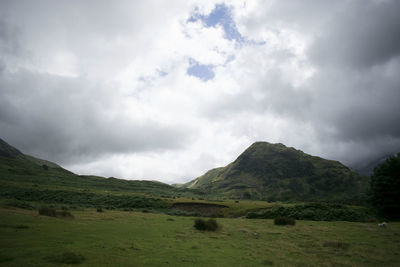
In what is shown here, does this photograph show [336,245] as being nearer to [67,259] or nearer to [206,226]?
[206,226]

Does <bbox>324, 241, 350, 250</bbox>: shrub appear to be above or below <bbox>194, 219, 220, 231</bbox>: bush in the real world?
above

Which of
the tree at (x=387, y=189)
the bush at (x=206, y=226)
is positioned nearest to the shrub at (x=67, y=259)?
the bush at (x=206, y=226)

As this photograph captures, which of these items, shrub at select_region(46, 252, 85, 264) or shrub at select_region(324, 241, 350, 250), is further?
shrub at select_region(324, 241, 350, 250)

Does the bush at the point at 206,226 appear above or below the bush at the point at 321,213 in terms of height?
below

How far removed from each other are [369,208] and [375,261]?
43.8 m

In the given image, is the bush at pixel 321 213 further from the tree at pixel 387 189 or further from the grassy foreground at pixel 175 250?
the grassy foreground at pixel 175 250

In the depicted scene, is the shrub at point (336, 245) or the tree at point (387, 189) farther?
the tree at point (387, 189)

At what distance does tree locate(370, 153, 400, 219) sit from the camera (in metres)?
48.9

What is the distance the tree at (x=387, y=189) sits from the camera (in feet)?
160

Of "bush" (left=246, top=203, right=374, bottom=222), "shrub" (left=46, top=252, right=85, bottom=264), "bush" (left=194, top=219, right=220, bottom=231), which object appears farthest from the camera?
"bush" (left=246, top=203, right=374, bottom=222)

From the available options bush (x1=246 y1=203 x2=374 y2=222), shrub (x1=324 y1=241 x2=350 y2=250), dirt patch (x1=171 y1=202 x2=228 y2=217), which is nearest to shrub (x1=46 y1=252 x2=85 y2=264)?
shrub (x1=324 y1=241 x2=350 y2=250)

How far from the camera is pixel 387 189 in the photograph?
50.2 metres

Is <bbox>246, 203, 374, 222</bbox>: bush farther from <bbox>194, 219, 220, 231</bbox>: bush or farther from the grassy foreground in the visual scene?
<bbox>194, 219, 220, 231</bbox>: bush

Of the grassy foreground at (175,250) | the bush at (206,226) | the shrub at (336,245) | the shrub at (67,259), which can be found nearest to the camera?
the shrub at (67,259)
